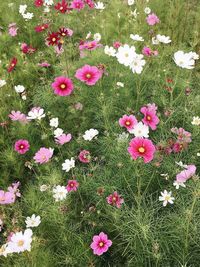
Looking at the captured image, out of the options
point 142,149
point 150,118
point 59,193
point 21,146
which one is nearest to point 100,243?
point 59,193

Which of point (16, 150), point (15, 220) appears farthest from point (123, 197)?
point (16, 150)

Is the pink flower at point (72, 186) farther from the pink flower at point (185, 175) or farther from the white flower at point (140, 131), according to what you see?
the pink flower at point (185, 175)

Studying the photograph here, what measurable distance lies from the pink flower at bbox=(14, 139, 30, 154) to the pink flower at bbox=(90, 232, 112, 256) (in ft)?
Result: 2.98

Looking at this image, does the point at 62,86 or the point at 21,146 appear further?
the point at 62,86

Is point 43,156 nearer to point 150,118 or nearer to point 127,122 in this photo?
point 127,122

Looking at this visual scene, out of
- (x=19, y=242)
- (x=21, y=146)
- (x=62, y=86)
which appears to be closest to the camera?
(x=19, y=242)

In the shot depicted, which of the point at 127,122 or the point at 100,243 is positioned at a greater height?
the point at 127,122

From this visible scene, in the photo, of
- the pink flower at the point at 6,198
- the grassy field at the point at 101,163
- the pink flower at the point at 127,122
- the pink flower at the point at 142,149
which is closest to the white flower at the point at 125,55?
the grassy field at the point at 101,163

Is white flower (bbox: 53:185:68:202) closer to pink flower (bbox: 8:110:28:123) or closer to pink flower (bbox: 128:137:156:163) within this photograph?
pink flower (bbox: 128:137:156:163)

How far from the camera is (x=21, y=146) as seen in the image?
9.10 ft

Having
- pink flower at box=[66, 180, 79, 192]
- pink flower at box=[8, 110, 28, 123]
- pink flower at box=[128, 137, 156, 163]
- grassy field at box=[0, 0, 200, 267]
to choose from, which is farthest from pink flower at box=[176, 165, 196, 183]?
pink flower at box=[8, 110, 28, 123]

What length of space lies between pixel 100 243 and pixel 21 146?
0.98 m

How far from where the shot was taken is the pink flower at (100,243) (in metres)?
2.10

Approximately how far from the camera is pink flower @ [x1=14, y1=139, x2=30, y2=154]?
9.01 feet
